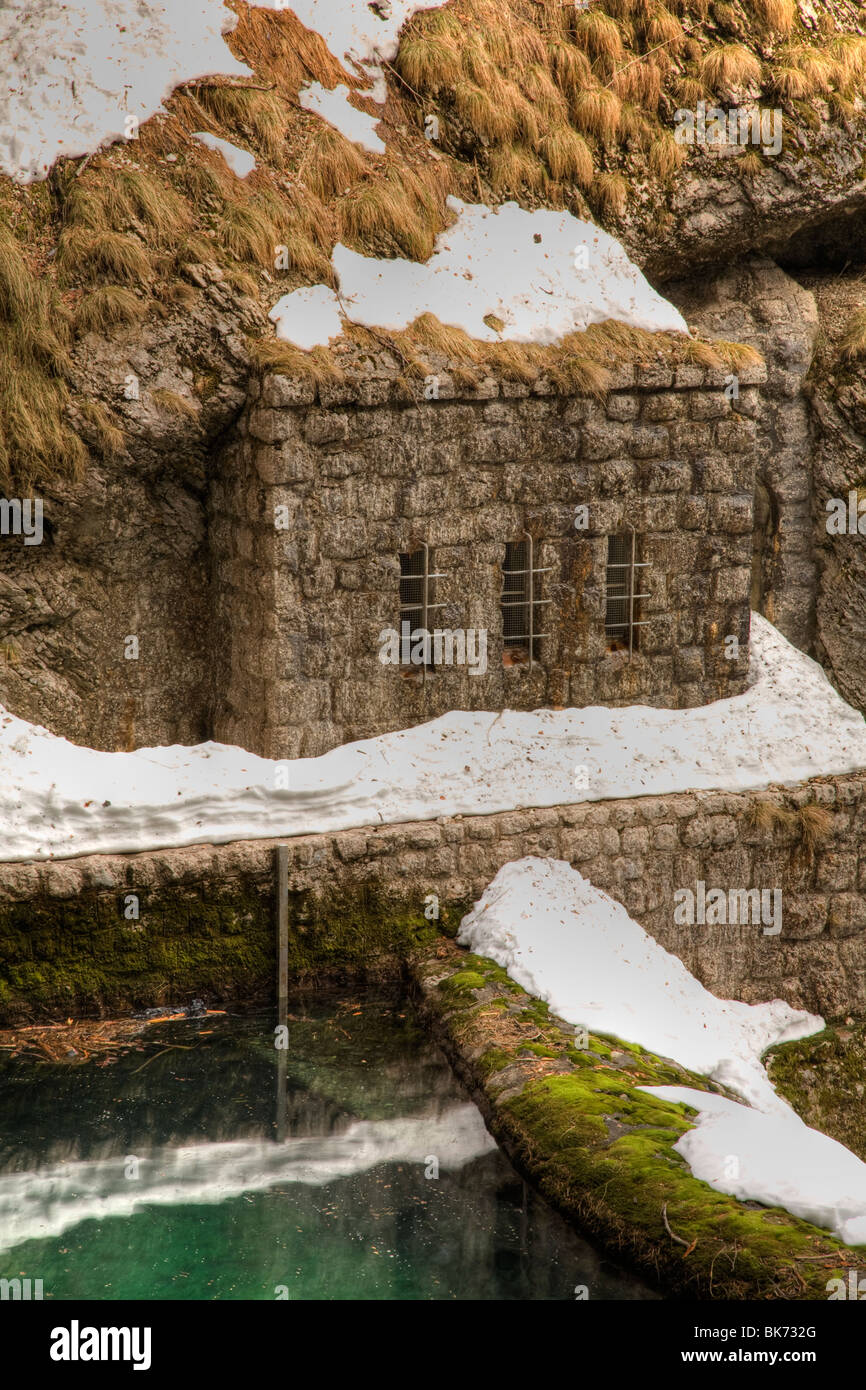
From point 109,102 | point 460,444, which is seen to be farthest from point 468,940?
point 109,102

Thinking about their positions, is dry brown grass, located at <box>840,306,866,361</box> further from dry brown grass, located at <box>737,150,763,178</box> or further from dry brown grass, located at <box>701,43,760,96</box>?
dry brown grass, located at <box>701,43,760,96</box>

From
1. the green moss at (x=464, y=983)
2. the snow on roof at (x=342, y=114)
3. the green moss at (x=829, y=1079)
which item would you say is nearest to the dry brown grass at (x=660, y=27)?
the snow on roof at (x=342, y=114)

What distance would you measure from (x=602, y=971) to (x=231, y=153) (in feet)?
20.5

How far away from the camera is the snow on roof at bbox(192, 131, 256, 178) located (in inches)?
425

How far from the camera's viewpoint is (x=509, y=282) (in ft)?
Result: 37.2

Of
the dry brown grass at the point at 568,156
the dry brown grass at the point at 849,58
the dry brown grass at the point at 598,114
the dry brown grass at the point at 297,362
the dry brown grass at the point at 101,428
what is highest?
the dry brown grass at the point at 849,58

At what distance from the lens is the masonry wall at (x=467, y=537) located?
10.2 metres

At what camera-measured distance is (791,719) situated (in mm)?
11969

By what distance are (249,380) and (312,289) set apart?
2.96 feet

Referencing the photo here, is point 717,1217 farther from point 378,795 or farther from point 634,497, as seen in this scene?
point 634,497

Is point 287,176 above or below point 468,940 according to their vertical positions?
above

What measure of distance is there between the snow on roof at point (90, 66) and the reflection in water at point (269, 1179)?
6.10 m

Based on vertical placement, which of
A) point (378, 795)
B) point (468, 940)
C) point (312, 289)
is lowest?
point (468, 940)

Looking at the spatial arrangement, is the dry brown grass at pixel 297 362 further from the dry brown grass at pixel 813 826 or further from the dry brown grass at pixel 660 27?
the dry brown grass at pixel 813 826
